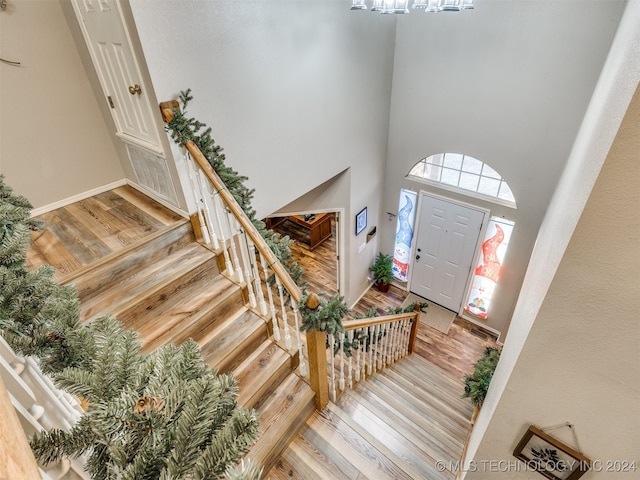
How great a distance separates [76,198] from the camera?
304 cm

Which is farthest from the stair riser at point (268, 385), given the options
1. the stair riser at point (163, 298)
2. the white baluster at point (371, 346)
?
the white baluster at point (371, 346)

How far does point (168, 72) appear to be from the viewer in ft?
7.33

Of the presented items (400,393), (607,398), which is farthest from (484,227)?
(607,398)

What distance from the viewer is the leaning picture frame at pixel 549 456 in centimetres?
129

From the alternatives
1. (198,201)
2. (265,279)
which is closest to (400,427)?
(265,279)

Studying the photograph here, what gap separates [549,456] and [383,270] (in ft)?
15.0

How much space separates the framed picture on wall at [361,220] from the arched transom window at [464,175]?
3.17 feet

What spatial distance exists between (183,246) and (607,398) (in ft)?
8.65

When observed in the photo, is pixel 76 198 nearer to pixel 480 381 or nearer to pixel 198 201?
pixel 198 201

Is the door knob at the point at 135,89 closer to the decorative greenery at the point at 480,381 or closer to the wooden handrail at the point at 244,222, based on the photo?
the wooden handrail at the point at 244,222

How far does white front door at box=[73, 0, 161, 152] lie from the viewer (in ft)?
7.10

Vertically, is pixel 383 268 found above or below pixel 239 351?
below

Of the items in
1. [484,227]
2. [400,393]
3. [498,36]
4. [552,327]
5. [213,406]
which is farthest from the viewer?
[484,227]

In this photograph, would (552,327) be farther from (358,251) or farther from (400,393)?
(358,251)
